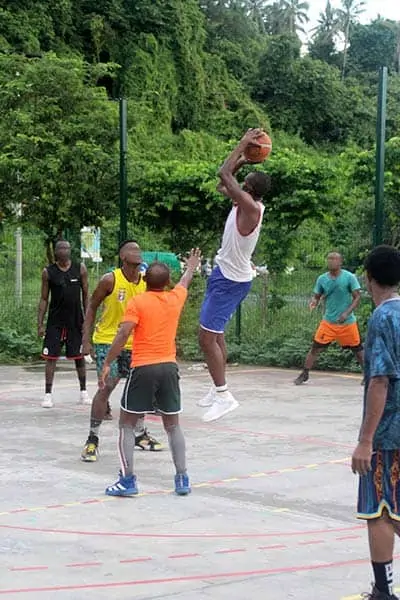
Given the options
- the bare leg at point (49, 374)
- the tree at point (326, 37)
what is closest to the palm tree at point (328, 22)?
the tree at point (326, 37)

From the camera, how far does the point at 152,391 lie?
25.2 ft

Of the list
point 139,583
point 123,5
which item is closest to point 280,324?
point 139,583

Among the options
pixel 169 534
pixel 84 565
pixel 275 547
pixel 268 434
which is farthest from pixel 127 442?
pixel 268 434

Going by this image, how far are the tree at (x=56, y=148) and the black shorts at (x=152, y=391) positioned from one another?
9895mm

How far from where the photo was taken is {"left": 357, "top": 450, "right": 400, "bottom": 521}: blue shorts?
201 inches

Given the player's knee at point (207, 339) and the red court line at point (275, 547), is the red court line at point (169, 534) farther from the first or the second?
the player's knee at point (207, 339)

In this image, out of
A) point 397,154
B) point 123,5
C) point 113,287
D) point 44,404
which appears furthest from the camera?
point 123,5

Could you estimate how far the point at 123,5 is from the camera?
176 feet

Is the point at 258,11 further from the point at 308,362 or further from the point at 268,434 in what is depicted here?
the point at 268,434

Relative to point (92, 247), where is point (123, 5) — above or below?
above

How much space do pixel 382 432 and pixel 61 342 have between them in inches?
295

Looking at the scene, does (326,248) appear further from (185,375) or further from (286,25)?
(286,25)

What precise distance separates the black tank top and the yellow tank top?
7.17 feet

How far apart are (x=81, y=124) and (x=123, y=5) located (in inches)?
1505
